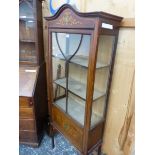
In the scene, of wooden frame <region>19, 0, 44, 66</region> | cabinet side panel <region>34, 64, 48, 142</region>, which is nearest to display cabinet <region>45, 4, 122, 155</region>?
cabinet side panel <region>34, 64, 48, 142</region>

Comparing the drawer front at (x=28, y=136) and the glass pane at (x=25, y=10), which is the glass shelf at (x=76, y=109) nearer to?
the drawer front at (x=28, y=136)

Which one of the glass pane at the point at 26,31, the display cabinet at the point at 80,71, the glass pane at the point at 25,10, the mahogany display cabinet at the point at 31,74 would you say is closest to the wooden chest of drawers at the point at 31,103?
the mahogany display cabinet at the point at 31,74

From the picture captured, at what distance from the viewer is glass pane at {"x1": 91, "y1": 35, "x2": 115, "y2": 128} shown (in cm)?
125

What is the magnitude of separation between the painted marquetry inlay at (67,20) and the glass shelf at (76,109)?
76 cm

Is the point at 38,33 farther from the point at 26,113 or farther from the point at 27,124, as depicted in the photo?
the point at 27,124

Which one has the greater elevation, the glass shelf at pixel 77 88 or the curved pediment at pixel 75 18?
the curved pediment at pixel 75 18

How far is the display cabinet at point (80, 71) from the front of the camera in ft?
3.53

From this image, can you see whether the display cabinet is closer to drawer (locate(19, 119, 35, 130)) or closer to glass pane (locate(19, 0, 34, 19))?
drawer (locate(19, 119, 35, 130))
